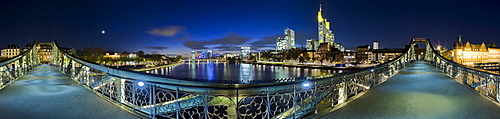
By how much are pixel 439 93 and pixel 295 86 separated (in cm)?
484

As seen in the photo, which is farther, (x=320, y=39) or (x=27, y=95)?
(x=320, y=39)

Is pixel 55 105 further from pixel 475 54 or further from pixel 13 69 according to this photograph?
pixel 475 54

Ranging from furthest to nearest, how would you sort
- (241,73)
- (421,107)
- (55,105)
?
(241,73) → (421,107) → (55,105)

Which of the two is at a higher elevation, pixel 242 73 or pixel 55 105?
pixel 55 105

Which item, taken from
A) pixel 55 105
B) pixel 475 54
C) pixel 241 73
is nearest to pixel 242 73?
pixel 241 73

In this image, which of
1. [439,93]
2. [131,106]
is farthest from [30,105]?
[439,93]

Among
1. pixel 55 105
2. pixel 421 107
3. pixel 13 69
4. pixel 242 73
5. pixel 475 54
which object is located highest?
pixel 475 54

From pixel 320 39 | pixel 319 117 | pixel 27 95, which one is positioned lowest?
pixel 319 117

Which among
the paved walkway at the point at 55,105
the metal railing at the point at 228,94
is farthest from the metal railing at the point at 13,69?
the metal railing at the point at 228,94

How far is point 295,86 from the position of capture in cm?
387

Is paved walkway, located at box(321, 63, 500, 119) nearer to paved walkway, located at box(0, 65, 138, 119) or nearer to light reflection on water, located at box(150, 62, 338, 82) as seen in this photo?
paved walkway, located at box(0, 65, 138, 119)

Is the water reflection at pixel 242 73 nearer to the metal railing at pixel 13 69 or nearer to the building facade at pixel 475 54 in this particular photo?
the metal railing at pixel 13 69

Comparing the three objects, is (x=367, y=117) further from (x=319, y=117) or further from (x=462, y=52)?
(x=462, y=52)

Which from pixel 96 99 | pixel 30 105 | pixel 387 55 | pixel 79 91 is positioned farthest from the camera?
pixel 387 55
